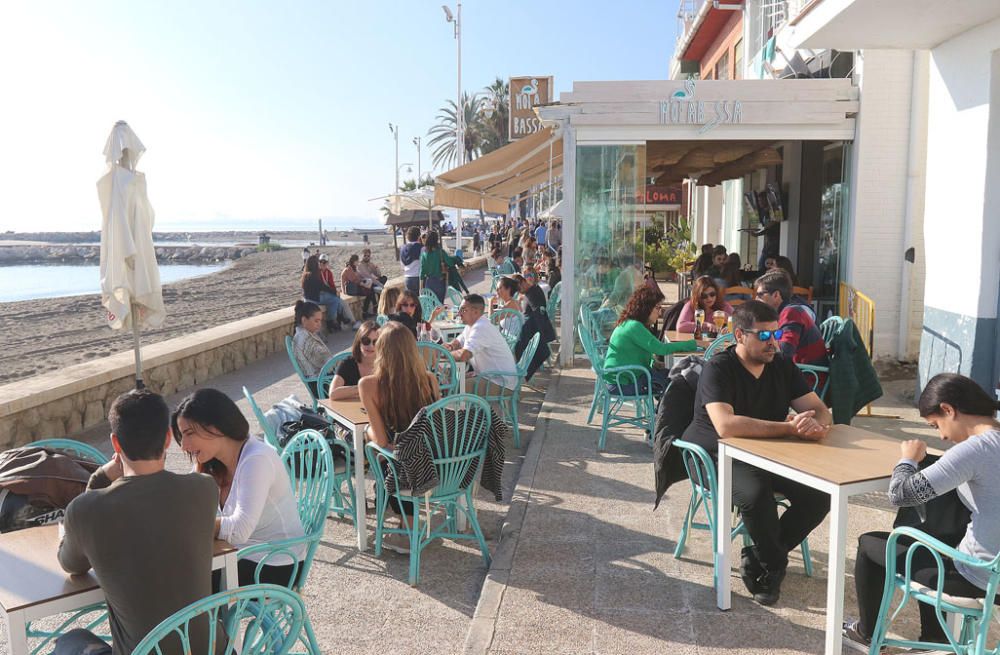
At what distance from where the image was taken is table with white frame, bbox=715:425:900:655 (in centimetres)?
307

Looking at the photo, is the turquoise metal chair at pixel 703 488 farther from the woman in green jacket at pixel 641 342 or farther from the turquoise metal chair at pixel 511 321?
the turquoise metal chair at pixel 511 321

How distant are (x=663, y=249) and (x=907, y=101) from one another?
34.5ft

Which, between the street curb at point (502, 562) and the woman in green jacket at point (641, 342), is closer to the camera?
the street curb at point (502, 562)

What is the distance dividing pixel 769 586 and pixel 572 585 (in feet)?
3.01

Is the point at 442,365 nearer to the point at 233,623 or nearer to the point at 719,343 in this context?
the point at 719,343

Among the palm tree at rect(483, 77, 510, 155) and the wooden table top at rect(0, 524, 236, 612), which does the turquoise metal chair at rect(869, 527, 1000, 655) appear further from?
the palm tree at rect(483, 77, 510, 155)

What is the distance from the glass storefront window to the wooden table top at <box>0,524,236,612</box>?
7.54 m

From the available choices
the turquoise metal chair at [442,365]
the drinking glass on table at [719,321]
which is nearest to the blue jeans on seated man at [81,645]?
the turquoise metal chair at [442,365]

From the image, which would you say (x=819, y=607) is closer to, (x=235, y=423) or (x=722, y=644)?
(x=722, y=644)

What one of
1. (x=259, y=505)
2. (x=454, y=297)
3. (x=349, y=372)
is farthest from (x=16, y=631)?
(x=454, y=297)

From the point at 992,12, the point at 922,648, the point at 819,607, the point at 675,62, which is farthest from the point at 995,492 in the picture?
the point at 675,62

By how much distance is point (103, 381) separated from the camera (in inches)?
289

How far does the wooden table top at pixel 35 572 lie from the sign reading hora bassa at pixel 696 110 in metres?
7.71

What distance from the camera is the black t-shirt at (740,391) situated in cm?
382
